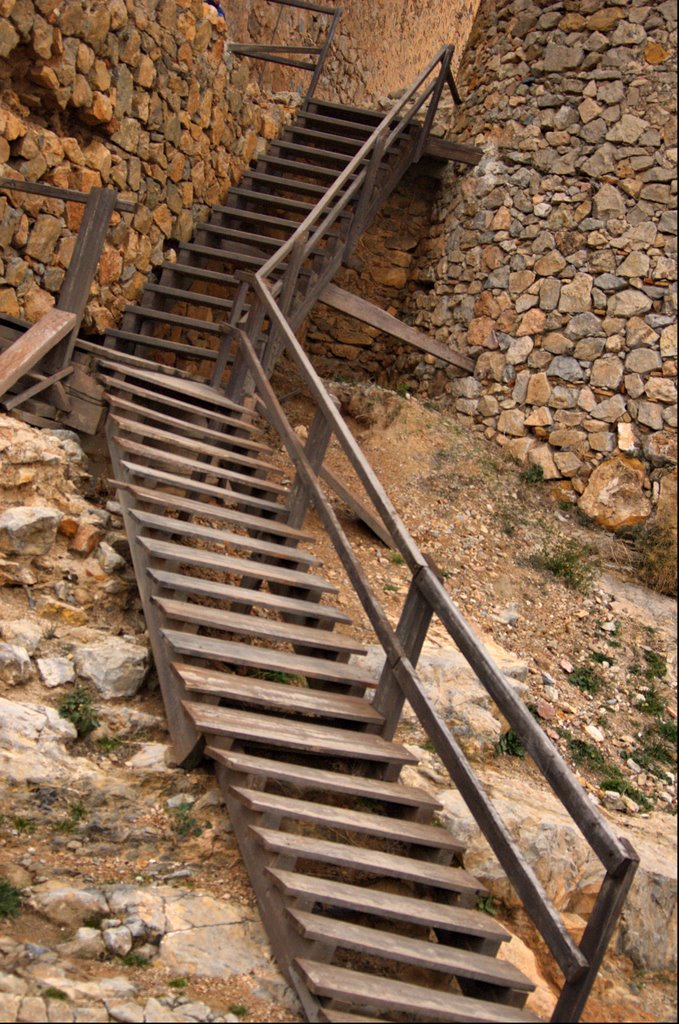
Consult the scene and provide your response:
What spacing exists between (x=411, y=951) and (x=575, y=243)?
6860 mm

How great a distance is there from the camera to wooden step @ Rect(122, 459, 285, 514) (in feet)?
16.9

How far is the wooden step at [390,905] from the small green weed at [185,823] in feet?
1.87

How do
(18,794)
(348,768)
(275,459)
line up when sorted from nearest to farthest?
(18,794)
(348,768)
(275,459)

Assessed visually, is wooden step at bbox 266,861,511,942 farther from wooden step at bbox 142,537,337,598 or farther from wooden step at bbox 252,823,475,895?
wooden step at bbox 142,537,337,598

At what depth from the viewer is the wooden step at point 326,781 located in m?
3.51

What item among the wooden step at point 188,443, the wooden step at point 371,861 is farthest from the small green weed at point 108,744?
the wooden step at point 188,443

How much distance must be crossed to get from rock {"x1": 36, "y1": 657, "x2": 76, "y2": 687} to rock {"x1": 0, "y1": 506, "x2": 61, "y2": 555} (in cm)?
72

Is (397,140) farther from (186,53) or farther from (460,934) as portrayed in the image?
(460,934)

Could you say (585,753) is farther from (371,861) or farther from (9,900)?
(9,900)

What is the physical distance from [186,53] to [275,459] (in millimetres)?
3554

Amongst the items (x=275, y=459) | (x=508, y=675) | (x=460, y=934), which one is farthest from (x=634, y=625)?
(x=460, y=934)

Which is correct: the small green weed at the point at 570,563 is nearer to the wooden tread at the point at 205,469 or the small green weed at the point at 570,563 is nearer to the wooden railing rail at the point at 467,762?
the wooden tread at the point at 205,469

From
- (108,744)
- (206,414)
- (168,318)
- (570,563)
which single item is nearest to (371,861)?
(108,744)

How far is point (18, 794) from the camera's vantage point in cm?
365
